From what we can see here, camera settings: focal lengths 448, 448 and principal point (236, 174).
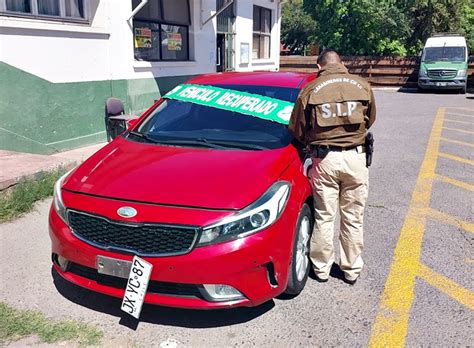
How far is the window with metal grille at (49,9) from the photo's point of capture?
651 cm

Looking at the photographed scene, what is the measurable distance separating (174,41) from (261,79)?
736 cm

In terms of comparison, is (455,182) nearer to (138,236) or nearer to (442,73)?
(138,236)

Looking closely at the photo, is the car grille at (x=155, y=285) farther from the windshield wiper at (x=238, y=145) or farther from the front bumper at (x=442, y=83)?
the front bumper at (x=442, y=83)

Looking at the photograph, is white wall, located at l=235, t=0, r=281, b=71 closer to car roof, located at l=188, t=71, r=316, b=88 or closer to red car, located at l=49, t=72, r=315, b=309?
car roof, located at l=188, t=71, r=316, b=88

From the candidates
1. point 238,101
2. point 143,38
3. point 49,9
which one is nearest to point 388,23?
point 143,38

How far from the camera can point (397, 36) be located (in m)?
23.7

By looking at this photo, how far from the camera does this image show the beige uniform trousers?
10.8 ft

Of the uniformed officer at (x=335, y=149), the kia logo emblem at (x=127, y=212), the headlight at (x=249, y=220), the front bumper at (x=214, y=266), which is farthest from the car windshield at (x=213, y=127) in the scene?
the kia logo emblem at (x=127, y=212)

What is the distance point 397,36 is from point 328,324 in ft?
77.6

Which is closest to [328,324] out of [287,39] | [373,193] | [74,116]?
[373,193]

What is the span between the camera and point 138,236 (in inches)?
106

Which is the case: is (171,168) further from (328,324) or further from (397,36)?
(397,36)

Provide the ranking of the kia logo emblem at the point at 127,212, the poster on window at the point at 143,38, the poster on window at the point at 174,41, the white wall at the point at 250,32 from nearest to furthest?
the kia logo emblem at the point at 127,212
the poster on window at the point at 143,38
the poster on window at the point at 174,41
the white wall at the point at 250,32

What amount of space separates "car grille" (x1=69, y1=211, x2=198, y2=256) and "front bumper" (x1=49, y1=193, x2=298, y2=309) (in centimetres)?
4
